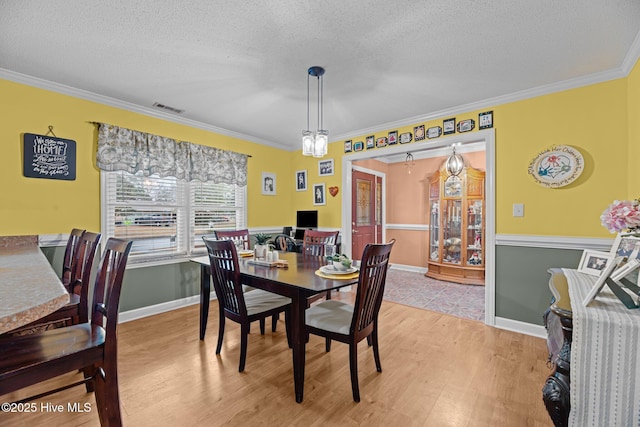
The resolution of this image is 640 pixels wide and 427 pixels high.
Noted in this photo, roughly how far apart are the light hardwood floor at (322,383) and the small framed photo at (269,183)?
7.63ft

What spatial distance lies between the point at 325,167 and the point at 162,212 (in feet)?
7.83

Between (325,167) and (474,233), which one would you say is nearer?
(325,167)

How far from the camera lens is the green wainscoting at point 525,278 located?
8.70 feet

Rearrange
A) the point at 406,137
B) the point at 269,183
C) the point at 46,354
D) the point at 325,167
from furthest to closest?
1. the point at 269,183
2. the point at 325,167
3. the point at 406,137
4. the point at 46,354

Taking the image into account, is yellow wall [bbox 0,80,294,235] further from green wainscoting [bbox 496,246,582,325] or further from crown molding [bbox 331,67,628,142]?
green wainscoting [bbox 496,246,582,325]

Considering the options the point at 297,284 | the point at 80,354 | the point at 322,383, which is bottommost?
the point at 322,383

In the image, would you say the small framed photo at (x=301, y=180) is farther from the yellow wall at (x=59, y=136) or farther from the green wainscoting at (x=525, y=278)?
the green wainscoting at (x=525, y=278)

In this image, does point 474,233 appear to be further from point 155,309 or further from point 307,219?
point 155,309

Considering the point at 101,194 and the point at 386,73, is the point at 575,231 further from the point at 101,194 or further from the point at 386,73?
the point at 101,194

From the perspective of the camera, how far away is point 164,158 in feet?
10.9

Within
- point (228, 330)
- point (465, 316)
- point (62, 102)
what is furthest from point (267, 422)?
point (62, 102)

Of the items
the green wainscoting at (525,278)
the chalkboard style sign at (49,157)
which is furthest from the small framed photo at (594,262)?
the chalkboard style sign at (49,157)

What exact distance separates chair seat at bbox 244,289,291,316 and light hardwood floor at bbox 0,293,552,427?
433 mm

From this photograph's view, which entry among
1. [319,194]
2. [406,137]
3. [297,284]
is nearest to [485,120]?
[406,137]
